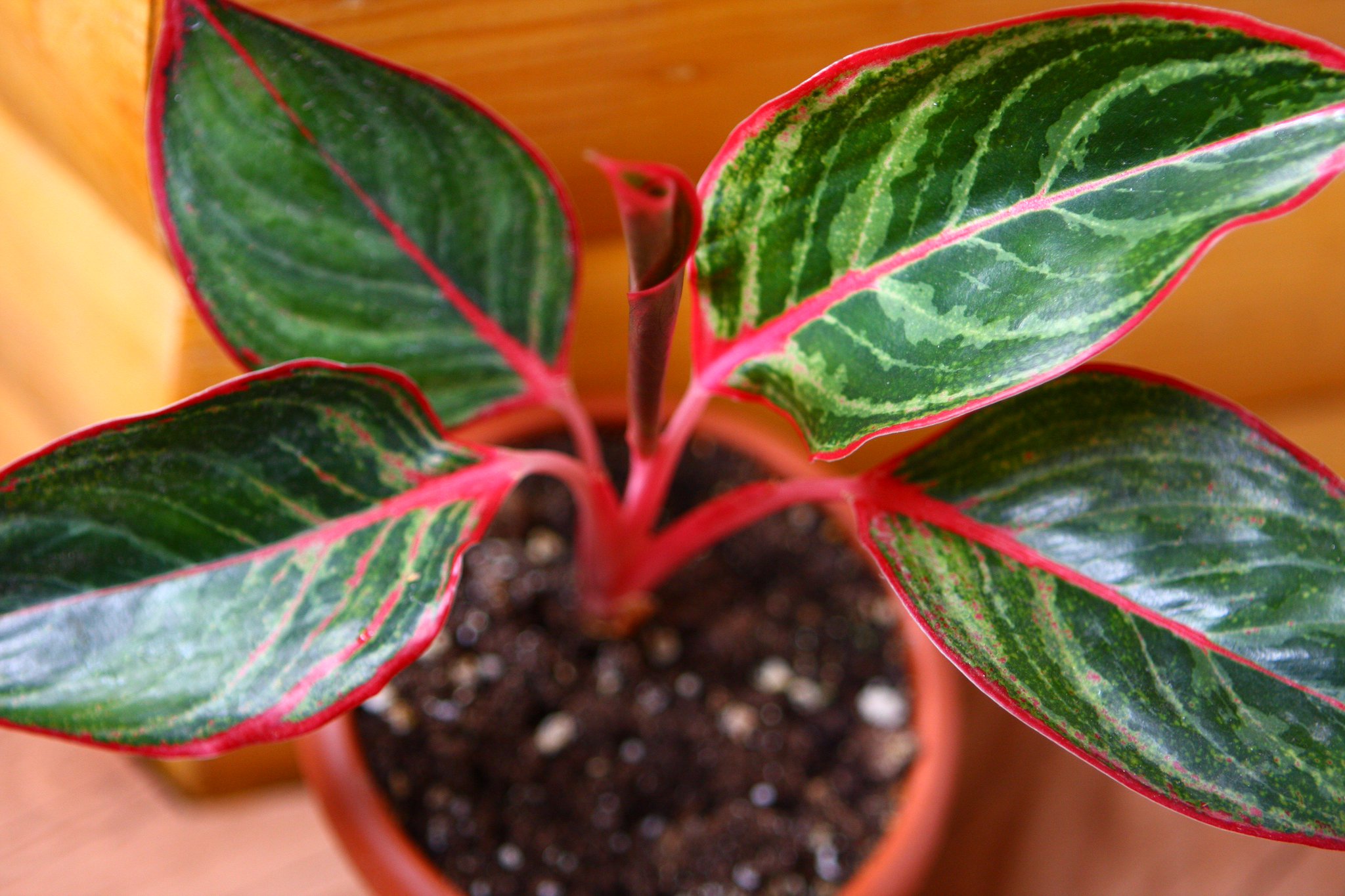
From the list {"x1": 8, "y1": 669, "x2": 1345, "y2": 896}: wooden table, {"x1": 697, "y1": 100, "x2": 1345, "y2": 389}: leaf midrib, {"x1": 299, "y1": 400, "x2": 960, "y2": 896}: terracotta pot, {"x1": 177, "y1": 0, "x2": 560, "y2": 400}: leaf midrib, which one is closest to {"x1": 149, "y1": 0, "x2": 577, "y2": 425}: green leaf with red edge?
{"x1": 177, "y1": 0, "x2": 560, "y2": 400}: leaf midrib

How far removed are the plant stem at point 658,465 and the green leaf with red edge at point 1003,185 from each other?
3.7 inches

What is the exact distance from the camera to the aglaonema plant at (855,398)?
40cm

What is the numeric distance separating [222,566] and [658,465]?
246mm

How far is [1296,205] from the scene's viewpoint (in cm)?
37

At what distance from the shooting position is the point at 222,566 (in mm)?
455

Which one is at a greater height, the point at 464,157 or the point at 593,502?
the point at 464,157

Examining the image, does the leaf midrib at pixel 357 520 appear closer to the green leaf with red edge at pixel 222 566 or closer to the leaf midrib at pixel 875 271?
the green leaf with red edge at pixel 222 566

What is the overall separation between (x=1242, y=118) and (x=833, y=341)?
189 mm

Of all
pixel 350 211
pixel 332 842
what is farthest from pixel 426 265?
pixel 332 842

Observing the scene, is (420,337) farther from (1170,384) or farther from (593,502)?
(1170,384)

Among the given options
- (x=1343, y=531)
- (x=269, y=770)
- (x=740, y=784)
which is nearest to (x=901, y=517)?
(x=1343, y=531)

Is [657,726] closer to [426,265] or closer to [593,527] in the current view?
[593,527]

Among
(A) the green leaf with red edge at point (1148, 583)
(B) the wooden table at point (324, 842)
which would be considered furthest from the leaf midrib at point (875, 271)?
(B) the wooden table at point (324, 842)

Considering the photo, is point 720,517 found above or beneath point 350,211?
beneath
